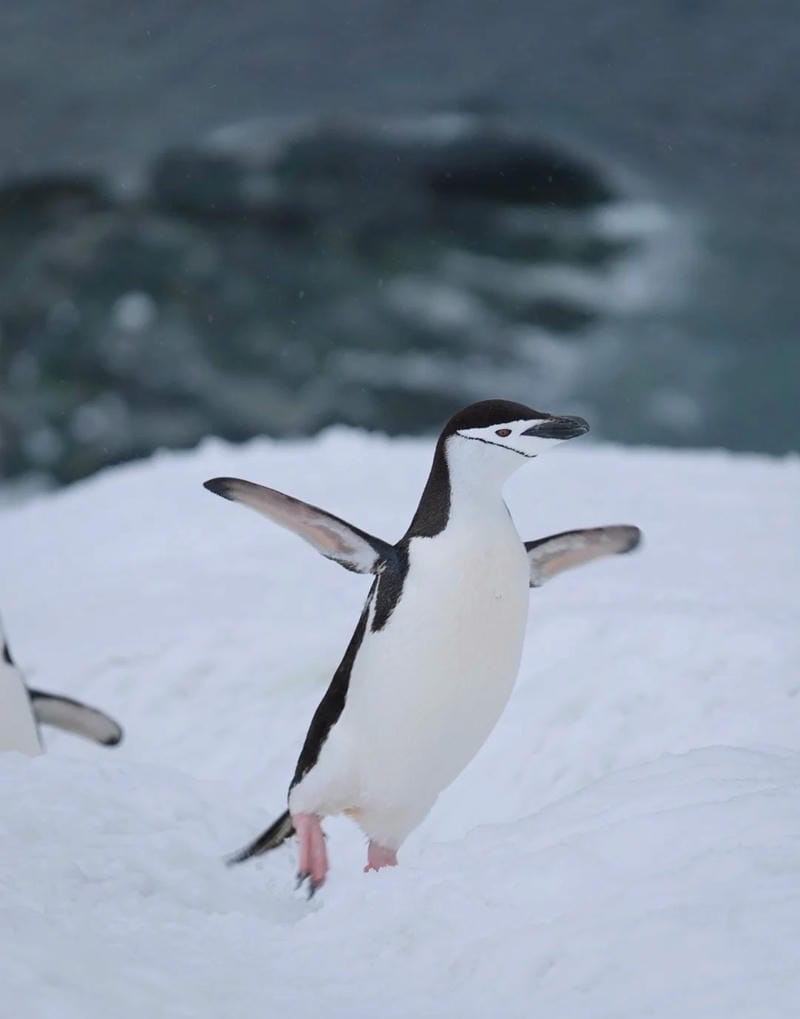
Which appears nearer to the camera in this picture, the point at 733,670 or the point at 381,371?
the point at 733,670

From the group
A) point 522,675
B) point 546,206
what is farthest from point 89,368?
point 522,675

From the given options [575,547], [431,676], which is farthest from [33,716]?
[575,547]

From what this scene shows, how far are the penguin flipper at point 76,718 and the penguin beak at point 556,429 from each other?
63.1 inches

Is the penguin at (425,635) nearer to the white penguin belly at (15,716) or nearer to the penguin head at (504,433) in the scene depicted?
the penguin head at (504,433)

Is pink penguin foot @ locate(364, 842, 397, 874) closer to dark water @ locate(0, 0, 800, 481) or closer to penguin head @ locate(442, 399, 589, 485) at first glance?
penguin head @ locate(442, 399, 589, 485)

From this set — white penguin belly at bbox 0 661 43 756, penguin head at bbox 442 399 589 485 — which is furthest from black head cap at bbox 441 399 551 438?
white penguin belly at bbox 0 661 43 756

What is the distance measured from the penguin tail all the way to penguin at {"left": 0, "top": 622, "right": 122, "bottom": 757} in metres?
0.76

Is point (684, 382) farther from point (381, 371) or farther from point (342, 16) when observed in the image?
point (342, 16)

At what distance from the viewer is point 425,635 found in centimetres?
245

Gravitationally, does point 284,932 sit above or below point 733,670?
above

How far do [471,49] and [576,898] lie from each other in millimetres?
12305

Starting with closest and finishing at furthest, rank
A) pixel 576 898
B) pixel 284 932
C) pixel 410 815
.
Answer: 1. pixel 576 898
2. pixel 284 932
3. pixel 410 815

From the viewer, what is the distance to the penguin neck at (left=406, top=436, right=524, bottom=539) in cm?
242

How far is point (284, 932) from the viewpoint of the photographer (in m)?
1.90
